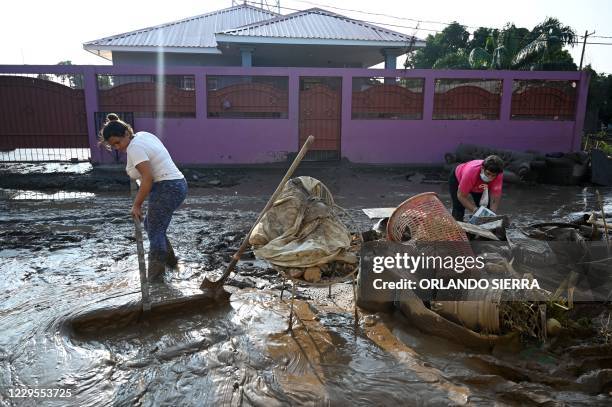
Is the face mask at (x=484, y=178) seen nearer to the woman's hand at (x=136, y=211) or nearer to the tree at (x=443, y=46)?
the woman's hand at (x=136, y=211)

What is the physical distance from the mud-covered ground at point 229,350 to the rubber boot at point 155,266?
0.16 meters

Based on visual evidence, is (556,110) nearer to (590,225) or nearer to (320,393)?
(590,225)

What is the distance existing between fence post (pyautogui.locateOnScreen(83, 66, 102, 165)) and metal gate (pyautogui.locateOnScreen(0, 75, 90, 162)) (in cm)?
15

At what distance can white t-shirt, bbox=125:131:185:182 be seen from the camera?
3693mm

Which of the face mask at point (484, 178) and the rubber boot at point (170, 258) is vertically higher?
the face mask at point (484, 178)

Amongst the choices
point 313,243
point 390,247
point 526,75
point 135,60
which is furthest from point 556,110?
point 135,60

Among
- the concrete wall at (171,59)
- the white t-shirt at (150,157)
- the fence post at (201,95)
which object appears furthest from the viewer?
the concrete wall at (171,59)

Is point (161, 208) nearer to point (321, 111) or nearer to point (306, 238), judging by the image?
point (306, 238)

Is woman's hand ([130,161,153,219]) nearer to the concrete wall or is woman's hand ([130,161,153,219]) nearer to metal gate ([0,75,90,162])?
metal gate ([0,75,90,162])

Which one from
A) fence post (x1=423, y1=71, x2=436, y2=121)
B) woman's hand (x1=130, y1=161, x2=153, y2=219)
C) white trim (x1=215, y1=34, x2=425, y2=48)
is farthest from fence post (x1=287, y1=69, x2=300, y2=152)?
woman's hand (x1=130, y1=161, x2=153, y2=219)

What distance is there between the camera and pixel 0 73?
34.7ft

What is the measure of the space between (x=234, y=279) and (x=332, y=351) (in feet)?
4.87

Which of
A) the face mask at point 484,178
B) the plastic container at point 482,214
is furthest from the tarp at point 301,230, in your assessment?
the face mask at point 484,178

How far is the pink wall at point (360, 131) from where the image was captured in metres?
11.2
